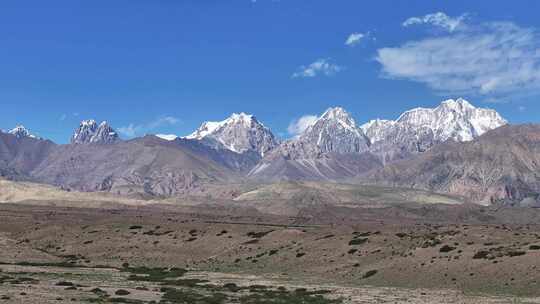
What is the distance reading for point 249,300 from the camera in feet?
188

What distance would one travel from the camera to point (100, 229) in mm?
138000

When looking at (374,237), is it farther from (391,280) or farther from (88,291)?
(88,291)

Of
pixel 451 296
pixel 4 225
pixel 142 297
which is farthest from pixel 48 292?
pixel 4 225

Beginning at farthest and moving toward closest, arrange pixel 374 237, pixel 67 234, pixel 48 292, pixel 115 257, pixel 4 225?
pixel 4 225, pixel 67 234, pixel 115 257, pixel 374 237, pixel 48 292

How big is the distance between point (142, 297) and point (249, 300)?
8951 millimetres

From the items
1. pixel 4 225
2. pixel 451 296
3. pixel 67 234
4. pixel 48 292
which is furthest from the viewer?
pixel 4 225

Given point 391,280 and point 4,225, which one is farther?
point 4,225

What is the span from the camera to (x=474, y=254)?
79938 mm

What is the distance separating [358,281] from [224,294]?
22.8m

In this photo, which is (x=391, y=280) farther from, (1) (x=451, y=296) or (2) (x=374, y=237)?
(2) (x=374, y=237)

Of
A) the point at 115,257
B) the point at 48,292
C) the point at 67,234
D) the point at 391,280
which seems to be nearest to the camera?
the point at 48,292

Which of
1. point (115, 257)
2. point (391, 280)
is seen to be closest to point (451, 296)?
point (391, 280)

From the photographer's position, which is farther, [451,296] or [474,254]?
[474,254]

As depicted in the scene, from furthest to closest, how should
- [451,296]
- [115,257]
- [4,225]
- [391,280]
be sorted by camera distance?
[4,225] → [115,257] → [391,280] → [451,296]
